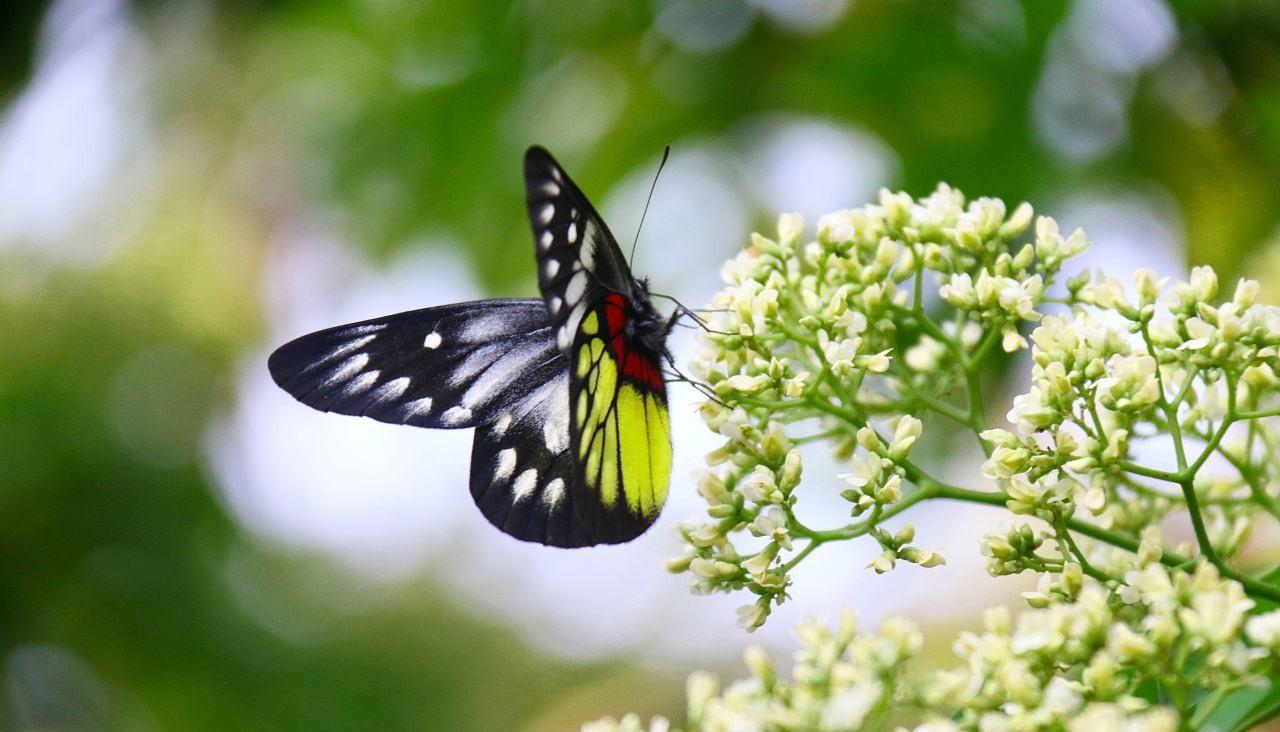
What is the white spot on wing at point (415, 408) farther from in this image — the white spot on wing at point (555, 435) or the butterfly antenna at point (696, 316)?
the butterfly antenna at point (696, 316)

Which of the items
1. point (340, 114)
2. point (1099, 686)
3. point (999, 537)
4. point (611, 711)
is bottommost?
point (1099, 686)

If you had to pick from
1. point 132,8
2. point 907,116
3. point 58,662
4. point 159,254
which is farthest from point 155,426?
point 907,116

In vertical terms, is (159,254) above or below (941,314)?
above

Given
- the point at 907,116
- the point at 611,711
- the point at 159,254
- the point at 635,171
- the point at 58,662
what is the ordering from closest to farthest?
the point at 907,116, the point at 635,171, the point at 611,711, the point at 58,662, the point at 159,254

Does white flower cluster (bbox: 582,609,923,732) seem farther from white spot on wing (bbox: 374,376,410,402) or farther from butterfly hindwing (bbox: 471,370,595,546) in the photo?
white spot on wing (bbox: 374,376,410,402)

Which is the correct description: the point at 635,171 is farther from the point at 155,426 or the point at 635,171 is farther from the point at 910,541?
the point at 155,426

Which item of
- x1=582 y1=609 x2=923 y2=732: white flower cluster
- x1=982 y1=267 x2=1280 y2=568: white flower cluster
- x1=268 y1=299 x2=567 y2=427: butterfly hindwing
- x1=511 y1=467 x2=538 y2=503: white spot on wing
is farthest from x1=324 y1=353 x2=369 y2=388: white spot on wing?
x1=982 y1=267 x2=1280 y2=568: white flower cluster

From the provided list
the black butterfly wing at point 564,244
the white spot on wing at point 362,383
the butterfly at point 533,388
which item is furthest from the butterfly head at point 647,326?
the white spot on wing at point 362,383
